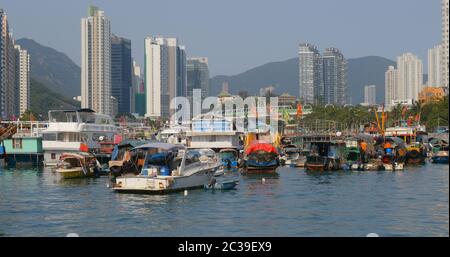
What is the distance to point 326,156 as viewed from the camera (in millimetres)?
52062

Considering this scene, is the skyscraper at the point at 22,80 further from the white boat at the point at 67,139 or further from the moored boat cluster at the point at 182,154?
the white boat at the point at 67,139

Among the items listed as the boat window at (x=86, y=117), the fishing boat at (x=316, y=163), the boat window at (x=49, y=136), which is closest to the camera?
the fishing boat at (x=316, y=163)

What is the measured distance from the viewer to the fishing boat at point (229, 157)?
5681 centimetres

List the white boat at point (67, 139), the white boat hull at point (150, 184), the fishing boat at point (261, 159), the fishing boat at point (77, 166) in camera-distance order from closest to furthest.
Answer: the white boat hull at point (150, 184), the fishing boat at point (77, 166), the fishing boat at point (261, 159), the white boat at point (67, 139)

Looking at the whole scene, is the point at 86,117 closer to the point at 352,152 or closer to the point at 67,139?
the point at 67,139

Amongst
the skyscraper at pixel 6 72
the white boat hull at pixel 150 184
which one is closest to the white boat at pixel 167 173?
the white boat hull at pixel 150 184

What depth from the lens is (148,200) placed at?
29.4 m

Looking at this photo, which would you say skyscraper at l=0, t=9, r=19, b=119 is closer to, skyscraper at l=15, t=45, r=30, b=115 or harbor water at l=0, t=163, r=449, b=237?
skyscraper at l=15, t=45, r=30, b=115

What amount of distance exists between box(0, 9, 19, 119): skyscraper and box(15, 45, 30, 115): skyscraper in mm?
11222

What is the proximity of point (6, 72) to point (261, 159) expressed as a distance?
118524mm

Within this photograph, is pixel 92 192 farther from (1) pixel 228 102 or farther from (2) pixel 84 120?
(1) pixel 228 102

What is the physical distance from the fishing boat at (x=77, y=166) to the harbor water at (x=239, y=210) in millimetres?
2848

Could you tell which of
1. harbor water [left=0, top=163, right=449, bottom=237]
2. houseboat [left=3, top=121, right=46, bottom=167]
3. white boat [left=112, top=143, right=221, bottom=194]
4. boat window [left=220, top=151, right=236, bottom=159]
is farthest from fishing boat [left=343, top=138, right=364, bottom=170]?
houseboat [left=3, top=121, right=46, bottom=167]
